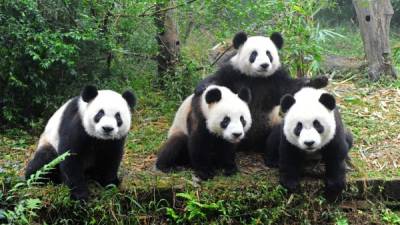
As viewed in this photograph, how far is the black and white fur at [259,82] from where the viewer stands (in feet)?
22.3

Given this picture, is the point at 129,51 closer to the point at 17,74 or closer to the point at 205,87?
the point at 17,74

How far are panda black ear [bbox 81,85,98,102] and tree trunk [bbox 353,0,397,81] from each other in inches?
267

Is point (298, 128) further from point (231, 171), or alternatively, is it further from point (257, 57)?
point (257, 57)

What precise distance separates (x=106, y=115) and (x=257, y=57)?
2.21 meters

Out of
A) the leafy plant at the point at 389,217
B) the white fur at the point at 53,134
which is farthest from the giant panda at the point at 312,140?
the white fur at the point at 53,134

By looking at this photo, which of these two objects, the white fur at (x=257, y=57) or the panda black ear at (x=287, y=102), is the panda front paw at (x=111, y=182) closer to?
the panda black ear at (x=287, y=102)

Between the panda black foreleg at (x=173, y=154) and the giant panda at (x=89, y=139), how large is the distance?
25.9 inches

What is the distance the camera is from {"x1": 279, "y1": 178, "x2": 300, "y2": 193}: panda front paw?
19.1 feet

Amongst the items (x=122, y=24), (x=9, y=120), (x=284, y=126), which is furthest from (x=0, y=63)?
(x=284, y=126)

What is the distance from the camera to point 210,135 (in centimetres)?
606

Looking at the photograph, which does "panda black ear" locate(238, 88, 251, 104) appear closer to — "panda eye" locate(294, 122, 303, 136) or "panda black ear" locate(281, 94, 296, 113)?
"panda black ear" locate(281, 94, 296, 113)

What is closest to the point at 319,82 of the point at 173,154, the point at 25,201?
the point at 173,154

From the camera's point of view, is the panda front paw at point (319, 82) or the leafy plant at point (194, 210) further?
the panda front paw at point (319, 82)

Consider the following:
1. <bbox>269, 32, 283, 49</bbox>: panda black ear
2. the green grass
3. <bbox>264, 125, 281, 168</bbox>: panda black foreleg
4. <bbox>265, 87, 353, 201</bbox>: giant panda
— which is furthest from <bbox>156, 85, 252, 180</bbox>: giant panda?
<bbox>269, 32, 283, 49</bbox>: panda black ear
